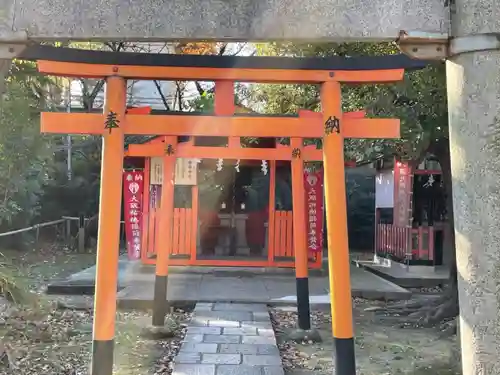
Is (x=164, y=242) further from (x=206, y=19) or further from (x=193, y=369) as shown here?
(x=206, y=19)

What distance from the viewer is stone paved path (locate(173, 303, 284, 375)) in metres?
5.89

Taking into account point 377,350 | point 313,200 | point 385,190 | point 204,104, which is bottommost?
point 377,350

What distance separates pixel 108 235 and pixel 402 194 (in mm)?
10339

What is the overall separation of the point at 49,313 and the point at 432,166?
31.8 ft

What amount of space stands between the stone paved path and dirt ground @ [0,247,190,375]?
318 mm

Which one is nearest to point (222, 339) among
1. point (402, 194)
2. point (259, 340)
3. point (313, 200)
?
point (259, 340)

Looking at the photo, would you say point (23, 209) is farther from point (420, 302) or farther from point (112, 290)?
point (112, 290)

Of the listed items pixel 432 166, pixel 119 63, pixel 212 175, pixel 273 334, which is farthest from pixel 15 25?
pixel 432 166

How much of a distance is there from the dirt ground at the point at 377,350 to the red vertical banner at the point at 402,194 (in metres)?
5.23

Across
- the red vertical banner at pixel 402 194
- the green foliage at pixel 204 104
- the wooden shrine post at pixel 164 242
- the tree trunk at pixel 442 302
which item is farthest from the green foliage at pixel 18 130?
the red vertical banner at pixel 402 194

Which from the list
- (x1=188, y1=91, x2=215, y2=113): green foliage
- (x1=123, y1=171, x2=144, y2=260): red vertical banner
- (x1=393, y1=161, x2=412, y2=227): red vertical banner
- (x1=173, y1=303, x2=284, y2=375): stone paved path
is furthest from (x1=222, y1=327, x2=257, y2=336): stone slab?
(x1=188, y1=91, x2=215, y2=113): green foliage

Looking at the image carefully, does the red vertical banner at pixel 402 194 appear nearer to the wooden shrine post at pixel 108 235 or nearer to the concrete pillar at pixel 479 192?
the wooden shrine post at pixel 108 235

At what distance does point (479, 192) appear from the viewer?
11.2 feet

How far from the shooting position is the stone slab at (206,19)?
3641mm
